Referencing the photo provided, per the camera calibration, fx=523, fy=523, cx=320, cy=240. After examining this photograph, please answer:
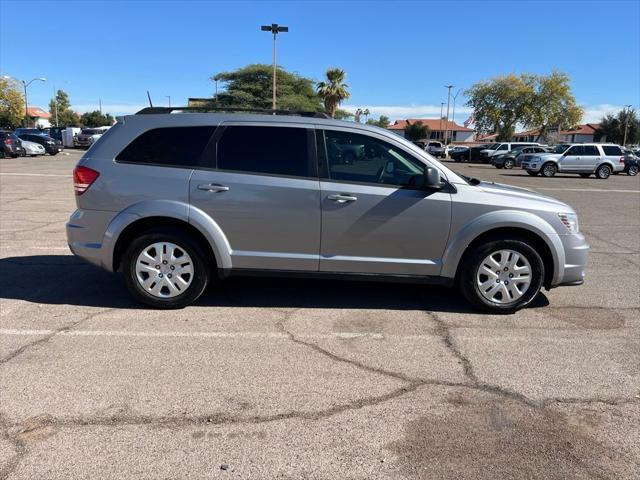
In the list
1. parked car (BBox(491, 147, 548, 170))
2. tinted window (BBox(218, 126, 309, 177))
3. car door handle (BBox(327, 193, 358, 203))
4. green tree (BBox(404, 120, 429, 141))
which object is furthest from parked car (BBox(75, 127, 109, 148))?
green tree (BBox(404, 120, 429, 141))

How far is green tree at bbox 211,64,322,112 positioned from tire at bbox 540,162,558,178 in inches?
1184

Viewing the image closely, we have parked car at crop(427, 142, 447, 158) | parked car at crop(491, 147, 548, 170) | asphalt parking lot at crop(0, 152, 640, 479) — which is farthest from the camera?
parked car at crop(427, 142, 447, 158)

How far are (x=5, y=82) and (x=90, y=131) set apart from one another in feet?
149

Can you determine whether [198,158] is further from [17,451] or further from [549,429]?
[549,429]

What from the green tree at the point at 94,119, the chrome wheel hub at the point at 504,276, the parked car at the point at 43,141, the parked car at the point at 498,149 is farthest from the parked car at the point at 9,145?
the green tree at the point at 94,119

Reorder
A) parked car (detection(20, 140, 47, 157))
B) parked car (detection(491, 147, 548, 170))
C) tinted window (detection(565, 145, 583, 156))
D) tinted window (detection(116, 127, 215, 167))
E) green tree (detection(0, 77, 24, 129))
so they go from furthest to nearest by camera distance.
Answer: green tree (detection(0, 77, 24, 129)) → parked car (detection(491, 147, 548, 170)) → parked car (detection(20, 140, 47, 157)) → tinted window (detection(565, 145, 583, 156)) → tinted window (detection(116, 127, 215, 167))

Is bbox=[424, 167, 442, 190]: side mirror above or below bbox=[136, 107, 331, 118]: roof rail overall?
below

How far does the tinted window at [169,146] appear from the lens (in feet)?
16.4

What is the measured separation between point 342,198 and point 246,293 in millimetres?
1603

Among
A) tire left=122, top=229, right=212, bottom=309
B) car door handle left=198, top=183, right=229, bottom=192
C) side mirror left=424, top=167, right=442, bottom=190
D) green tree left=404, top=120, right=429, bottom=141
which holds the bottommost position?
tire left=122, top=229, right=212, bottom=309

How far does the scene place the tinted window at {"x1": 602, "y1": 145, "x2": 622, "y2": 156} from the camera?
28.1m

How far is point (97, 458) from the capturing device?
9.09 ft

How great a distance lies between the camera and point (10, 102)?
7744 cm

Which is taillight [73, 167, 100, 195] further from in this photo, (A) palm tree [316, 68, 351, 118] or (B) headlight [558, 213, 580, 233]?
(A) palm tree [316, 68, 351, 118]
